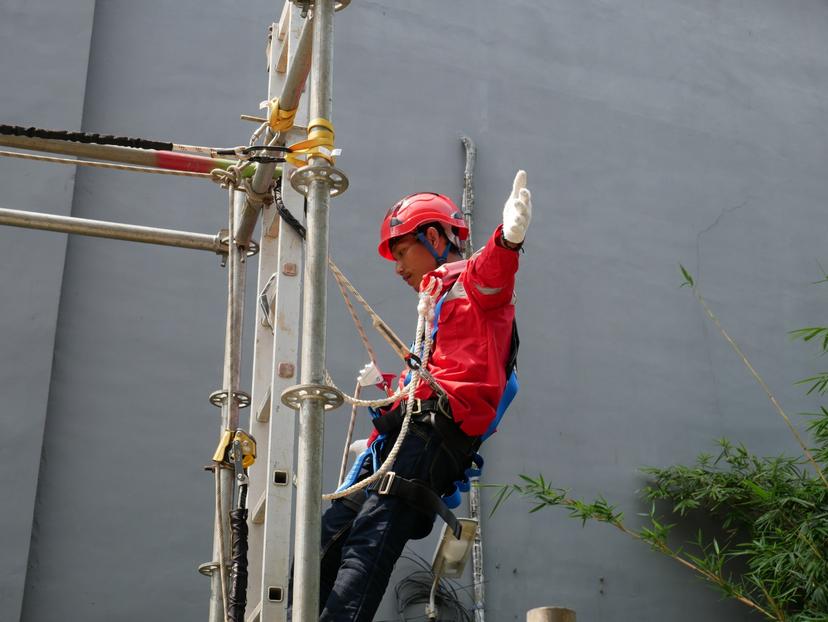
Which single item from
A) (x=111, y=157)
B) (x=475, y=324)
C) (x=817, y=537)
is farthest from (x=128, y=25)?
(x=817, y=537)

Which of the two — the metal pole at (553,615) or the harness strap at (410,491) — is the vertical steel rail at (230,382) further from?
the metal pole at (553,615)

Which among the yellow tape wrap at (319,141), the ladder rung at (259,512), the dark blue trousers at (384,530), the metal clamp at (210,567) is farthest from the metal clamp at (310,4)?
the metal clamp at (210,567)

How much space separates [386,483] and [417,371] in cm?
32

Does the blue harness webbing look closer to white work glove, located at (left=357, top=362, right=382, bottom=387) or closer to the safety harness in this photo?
the safety harness

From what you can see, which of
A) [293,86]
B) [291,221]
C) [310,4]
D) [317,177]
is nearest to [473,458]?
[291,221]

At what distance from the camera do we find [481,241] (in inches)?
274

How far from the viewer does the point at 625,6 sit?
8.23m

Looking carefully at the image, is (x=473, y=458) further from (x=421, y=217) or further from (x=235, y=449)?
(x=421, y=217)

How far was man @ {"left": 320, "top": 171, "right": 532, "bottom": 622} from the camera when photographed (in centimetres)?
308

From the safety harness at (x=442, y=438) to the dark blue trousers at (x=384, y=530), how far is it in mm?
23

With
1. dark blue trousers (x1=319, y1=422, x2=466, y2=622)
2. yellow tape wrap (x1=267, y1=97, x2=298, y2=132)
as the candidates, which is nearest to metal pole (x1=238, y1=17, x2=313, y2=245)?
yellow tape wrap (x1=267, y1=97, x2=298, y2=132)

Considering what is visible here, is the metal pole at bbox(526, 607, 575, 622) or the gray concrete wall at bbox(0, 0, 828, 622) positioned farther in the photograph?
the gray concrete wall at bbox(0, 0, 828, 622)

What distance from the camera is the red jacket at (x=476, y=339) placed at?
3279 millimetres

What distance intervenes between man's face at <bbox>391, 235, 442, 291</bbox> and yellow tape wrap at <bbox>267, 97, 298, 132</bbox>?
22.3 inches
